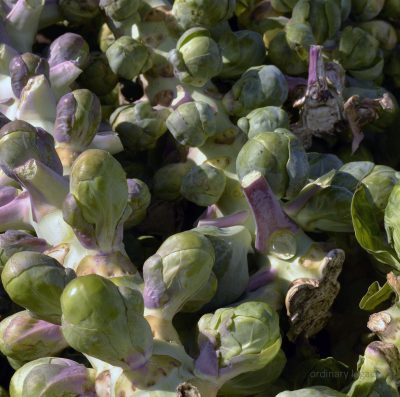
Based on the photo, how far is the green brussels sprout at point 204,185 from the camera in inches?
56.3

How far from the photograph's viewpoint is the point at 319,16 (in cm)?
172

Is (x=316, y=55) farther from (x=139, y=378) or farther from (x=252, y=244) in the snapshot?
(x=139, y=378)

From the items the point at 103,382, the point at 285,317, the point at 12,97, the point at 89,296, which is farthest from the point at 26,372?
the point at 12,97

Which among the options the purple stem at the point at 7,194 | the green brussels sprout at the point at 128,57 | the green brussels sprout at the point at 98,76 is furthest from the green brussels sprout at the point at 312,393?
the green brussels sprout at the point at 98,76

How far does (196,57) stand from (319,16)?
0.39m

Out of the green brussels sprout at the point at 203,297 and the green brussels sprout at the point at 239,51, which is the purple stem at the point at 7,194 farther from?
the green brussels sprout at the point at 239,51

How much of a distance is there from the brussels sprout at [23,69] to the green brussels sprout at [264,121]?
1.42 feet

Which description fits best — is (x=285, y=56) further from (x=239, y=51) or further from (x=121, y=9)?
(x=121, y=9)

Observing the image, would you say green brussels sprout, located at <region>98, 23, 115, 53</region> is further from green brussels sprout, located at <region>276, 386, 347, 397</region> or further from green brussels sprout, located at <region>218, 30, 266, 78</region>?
green brussels sprout, located at <region>276, 386, 347, 397</region>

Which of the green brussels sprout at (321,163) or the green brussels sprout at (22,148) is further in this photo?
the green brussels sprout at (321,163)

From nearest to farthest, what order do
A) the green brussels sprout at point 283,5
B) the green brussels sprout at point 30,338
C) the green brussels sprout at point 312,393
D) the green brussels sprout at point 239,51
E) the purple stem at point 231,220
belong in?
the green brussels sprout at point 312,393
the green brussels sprout at point 30,338
the purple stem at point 231,220
the green brussels sprout at point 239,51
the green brussels sprout at point 283,5

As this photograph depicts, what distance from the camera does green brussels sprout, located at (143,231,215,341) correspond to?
1.13m

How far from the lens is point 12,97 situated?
1.52 metres

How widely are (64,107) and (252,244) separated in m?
0.45
